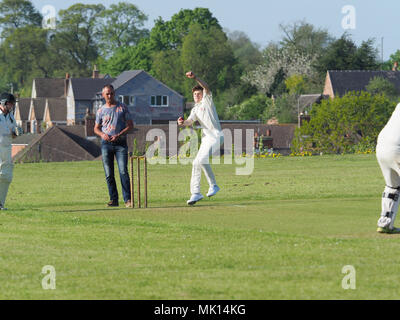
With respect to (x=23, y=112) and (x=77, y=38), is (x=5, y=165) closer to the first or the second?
(x=23, y=112)

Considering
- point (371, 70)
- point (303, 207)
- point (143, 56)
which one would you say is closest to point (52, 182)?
point (303, 207)

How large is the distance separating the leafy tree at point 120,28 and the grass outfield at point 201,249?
13110 cm

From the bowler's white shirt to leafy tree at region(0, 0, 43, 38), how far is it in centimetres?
14576

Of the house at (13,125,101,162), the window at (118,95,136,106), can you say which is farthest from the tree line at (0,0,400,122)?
the house at (13,125,101,162)

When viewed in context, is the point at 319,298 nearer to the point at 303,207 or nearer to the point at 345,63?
the point at 303,207

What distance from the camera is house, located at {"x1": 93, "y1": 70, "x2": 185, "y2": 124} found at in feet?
329

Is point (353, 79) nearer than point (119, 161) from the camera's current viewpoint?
No

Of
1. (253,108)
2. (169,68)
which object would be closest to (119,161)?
(253,108)

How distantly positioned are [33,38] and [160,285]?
483 ft

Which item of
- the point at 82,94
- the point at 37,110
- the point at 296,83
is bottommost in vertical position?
the point at 37,110

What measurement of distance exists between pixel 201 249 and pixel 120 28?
14239 centimetres

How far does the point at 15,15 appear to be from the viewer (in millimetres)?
156500

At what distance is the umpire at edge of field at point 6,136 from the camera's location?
15.3 metres

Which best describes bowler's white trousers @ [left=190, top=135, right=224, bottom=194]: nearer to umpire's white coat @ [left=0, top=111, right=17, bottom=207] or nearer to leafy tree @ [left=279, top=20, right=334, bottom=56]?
umpire's white coat @ [left=0, top=111, right=17, bottom=207]
